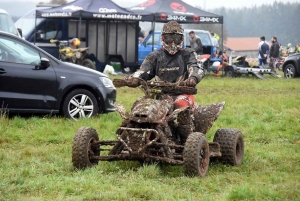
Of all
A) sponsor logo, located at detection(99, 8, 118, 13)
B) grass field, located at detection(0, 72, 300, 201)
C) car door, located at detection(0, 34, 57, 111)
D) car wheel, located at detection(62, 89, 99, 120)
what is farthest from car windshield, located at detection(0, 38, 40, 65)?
sponsor logo, located at detection(99, 8, 118, 13)

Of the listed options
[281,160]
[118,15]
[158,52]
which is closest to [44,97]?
[158,52]

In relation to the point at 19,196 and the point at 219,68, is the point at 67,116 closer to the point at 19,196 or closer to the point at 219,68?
the point at 19,196

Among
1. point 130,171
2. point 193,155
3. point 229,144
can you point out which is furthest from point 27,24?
point 193,155

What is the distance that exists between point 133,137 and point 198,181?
33.8 inches

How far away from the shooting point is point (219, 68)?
27.8 metres

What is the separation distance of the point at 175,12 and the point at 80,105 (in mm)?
15553

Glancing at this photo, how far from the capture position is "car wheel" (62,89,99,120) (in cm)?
1225

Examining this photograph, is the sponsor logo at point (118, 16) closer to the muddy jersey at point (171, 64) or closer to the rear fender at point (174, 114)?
the muddy jersey at point (171, 64)

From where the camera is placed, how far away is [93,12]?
25.9 meters

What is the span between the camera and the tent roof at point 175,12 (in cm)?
2709

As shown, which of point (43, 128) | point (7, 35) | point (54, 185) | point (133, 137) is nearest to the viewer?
point (54, 185)

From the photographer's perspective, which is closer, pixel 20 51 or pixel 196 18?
pixel 20 51

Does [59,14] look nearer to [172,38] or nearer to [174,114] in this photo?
[172,38]

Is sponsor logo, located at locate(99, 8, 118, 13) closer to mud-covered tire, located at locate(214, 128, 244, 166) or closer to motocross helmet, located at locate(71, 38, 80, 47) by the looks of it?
motocross helmet, located at locate(71, 38, 80, 47)
